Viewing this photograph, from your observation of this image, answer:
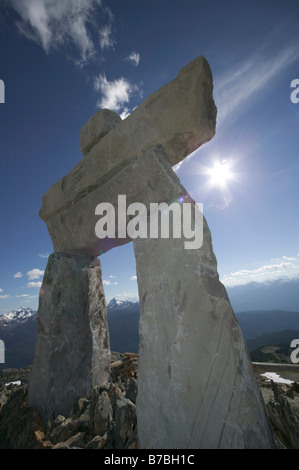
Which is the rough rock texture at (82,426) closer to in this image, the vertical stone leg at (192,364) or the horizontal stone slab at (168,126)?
the vertical stone leg at (192,364)

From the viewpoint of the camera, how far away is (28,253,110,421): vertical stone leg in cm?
236

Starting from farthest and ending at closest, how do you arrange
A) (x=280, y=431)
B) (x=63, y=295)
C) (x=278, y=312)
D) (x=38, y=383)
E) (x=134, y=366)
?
(x=278, y=312), (x=134, y=366), (x=63, y=295), (x=38, y=383), (x=280, y=431)

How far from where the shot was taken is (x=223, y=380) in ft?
4.00

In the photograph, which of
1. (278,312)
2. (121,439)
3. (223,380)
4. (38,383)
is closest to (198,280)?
(223,380)

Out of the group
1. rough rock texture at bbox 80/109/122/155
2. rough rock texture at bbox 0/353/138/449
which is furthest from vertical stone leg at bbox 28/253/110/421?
rough rock texture at bbox 80/109/122/155

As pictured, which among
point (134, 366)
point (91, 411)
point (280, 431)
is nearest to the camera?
point (280, 431)

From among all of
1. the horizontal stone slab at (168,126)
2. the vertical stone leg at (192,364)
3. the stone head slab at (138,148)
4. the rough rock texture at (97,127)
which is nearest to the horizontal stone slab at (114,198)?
the stone head slab at (138,148)

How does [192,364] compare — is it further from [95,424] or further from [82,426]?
[82,426]

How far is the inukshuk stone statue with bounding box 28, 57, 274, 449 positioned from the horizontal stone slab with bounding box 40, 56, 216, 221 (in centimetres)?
1

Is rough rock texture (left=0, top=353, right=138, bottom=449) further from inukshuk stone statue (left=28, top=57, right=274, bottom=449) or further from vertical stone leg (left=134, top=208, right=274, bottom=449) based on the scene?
vertical stone leg (left=134, top=208, right=274, bottom=449)

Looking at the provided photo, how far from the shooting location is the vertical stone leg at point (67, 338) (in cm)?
236

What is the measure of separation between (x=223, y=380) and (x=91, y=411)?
160 centimetres

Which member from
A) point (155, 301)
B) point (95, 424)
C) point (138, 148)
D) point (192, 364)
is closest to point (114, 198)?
point (138, 148)
